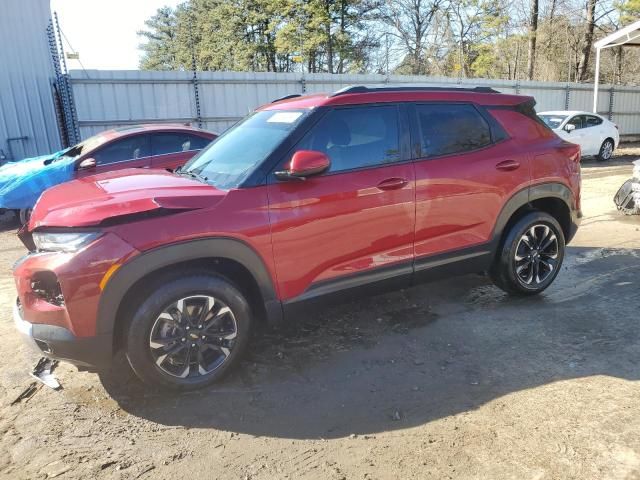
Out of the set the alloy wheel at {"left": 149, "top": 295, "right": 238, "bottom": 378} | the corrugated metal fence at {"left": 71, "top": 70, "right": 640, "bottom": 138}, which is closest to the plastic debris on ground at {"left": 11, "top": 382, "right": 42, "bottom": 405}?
the alloy wheel at {"left": 149, "top": 295, "right": 238, "bottom": 378}

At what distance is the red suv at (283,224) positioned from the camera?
9.59ft

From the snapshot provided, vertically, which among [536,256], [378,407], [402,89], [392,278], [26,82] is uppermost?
[26,82]

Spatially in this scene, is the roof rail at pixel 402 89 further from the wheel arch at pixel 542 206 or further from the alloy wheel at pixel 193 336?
the alloy wheel at pixel 193 336

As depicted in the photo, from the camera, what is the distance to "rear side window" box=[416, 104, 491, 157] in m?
3.99

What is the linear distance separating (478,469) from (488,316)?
205cm

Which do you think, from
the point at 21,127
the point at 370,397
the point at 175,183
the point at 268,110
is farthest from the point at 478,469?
the point at 21,127

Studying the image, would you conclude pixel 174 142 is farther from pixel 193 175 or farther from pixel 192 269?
pixel 192 269

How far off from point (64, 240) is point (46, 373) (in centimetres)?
131

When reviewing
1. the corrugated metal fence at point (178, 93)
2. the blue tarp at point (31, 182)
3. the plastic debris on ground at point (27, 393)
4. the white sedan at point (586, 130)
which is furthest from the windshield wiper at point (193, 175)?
the white sedan at point (586, 130)

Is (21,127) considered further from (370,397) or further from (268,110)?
(370,397)

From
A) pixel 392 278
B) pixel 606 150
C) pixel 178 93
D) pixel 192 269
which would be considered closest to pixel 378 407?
pixel 392 278

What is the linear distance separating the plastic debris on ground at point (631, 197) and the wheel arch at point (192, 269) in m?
7.15

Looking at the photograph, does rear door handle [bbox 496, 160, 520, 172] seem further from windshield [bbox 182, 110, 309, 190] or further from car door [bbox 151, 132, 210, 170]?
car door [bbox 151, 132, 210, 170]

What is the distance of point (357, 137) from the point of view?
3.71 m
